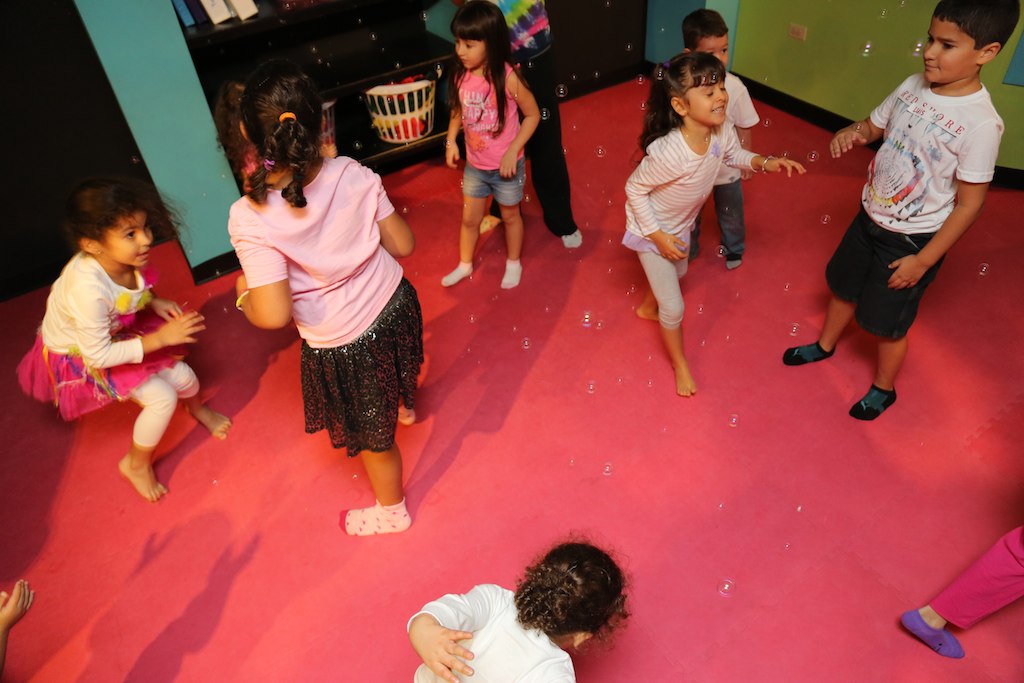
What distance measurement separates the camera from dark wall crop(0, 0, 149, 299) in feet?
9.20

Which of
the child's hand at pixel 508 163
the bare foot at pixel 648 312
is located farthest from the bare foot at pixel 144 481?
the bare foot at pixel 648 312

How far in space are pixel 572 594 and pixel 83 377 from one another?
1583 mm

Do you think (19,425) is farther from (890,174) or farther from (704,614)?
(890,174)

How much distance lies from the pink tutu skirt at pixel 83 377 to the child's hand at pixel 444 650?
50.9 inches

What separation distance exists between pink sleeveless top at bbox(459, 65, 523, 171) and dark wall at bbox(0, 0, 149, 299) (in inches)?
62.1

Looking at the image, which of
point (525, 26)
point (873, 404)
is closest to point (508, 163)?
point (525, 26)

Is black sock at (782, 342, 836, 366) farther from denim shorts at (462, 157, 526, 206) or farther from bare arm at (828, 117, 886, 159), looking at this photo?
denim shorts at (462, 157, 526, 206)

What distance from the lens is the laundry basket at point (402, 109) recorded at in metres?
3.23

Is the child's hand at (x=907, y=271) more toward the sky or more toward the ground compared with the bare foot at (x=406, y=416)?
more toward the sky

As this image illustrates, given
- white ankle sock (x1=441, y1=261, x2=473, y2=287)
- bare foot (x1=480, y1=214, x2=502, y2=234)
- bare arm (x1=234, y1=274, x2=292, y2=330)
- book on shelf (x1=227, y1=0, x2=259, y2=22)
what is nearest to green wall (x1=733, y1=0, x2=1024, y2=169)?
bare foot (x1=480, y1=214, x2=502, y2=234)

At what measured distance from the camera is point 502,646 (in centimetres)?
137

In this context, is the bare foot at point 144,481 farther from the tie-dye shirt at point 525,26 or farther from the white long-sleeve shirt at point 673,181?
the tie-dye shirt at point 525,26

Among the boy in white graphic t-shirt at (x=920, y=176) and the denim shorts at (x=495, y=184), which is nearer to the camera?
the boy in white graphic t-shirt at (x=920, y=176)

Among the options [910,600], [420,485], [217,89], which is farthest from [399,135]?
[910,600]
